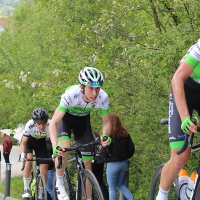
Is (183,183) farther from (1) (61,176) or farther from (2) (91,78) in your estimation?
(1) (61,176)

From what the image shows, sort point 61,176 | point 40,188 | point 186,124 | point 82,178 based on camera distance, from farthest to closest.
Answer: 1. point 40,188
2. point 61,176
3. point 82,178
4. point 186,124

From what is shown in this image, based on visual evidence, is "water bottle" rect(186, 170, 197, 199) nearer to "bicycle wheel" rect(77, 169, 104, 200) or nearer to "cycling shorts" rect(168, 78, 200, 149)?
"cycling shorts" rect(168, 78, 200, 149)

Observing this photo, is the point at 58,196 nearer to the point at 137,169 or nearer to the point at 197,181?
the point at 197,181

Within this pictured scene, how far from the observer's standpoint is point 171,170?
512 centimetres

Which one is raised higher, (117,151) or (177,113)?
(177,113)

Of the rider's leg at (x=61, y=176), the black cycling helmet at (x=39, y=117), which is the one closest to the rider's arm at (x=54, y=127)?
the rider's leg at (x=61, y=176)

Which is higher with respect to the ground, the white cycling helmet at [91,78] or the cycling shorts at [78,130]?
the white cycling helmet at [91,78]

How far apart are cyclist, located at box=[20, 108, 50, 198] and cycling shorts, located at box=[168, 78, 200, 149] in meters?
3.91

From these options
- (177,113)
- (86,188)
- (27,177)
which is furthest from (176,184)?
(27,177)

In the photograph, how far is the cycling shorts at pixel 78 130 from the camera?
280 inches

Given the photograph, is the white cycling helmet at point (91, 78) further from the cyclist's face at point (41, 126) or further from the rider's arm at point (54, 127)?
the cyclist's face at point (41, 126)

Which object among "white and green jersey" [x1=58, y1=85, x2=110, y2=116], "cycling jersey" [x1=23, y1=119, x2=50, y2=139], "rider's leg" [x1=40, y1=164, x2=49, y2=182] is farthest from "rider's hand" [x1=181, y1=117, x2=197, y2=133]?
"rider's leg" [x1=40, y1=164, x2=49, y2=182]

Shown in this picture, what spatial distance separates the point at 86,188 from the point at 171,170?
67.3 inches

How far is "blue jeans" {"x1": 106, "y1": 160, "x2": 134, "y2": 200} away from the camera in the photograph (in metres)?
8.49
